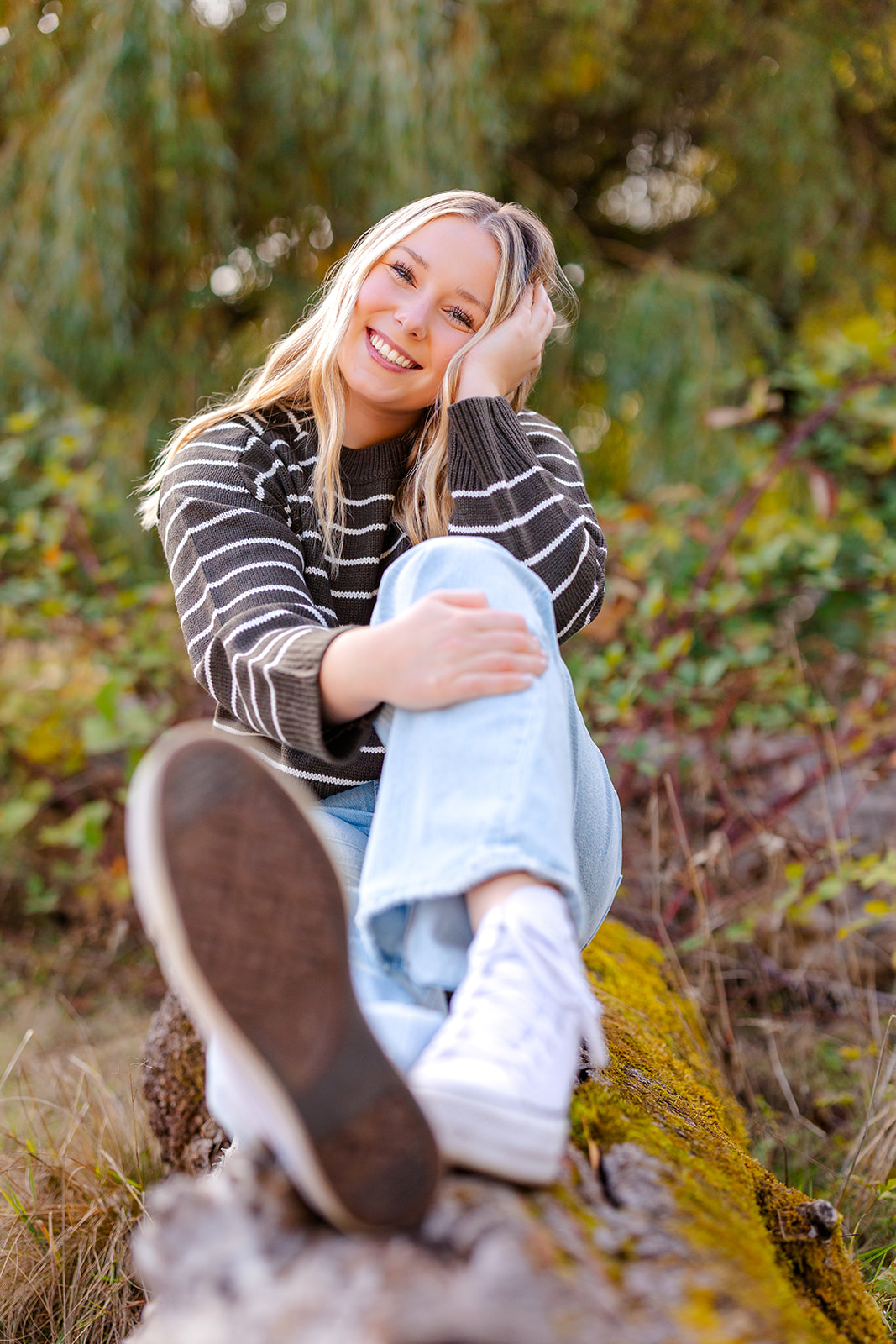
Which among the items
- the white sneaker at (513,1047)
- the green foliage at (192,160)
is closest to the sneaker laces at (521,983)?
the white sneaker at (513,1047)

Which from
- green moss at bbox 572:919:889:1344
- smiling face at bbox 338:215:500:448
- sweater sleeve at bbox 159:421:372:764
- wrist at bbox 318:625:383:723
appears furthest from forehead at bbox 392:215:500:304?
green moss at bbox 572:919:889:1344

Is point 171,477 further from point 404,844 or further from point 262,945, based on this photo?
point 262,945

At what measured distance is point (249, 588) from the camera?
3.88 ft

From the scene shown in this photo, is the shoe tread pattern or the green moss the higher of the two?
the shoe tread pattern

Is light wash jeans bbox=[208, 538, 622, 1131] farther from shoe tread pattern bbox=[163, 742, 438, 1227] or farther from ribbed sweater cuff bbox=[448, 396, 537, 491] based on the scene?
ribbed sweater cuff bbox=[448, 396, 537, 491]

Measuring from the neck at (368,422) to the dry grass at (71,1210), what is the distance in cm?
100

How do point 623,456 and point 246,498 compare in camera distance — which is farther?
point 623,456

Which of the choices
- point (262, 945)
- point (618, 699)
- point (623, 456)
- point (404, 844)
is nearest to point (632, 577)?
point (618, 699)

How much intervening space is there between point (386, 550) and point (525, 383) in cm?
40

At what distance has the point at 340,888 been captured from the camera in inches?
30.6

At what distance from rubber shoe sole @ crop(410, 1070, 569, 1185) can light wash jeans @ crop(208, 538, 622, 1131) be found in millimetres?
129

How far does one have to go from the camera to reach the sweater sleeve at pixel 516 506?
1311mm

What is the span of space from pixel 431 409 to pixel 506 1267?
1.24 metres

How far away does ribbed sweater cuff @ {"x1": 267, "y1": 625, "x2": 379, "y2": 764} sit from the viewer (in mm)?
1010
